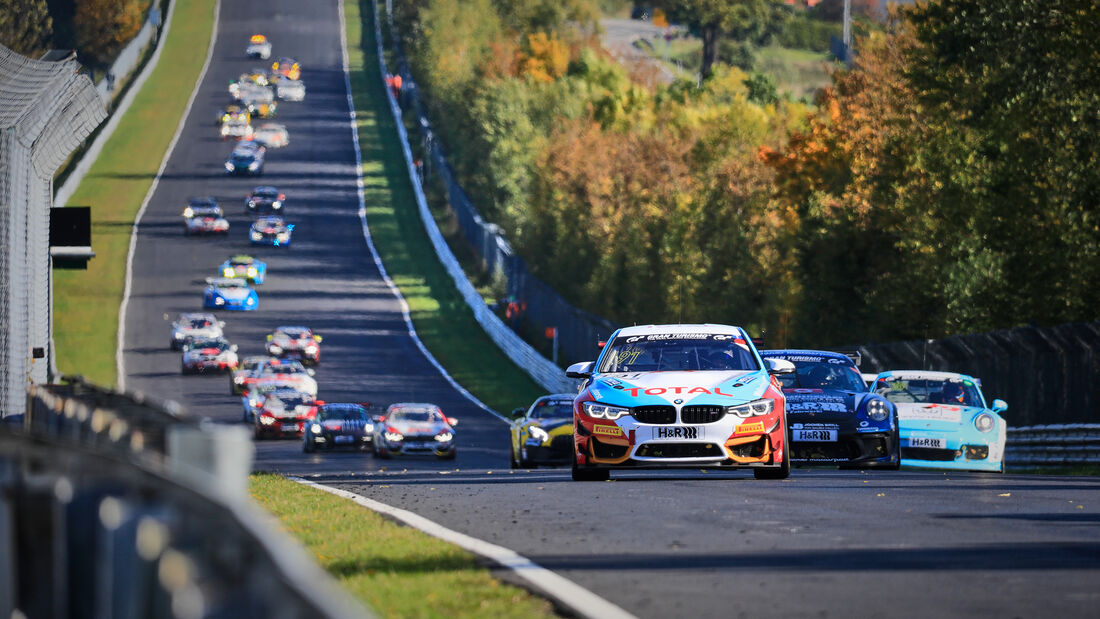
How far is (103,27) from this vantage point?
123m

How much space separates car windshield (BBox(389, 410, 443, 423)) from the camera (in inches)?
1305

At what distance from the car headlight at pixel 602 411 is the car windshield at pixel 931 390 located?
673cm

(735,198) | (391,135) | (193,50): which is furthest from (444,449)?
(193,50)

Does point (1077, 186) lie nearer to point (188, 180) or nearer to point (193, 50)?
point (188, 180)

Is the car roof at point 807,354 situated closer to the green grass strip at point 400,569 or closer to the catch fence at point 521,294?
the green grass strip at point 400,569

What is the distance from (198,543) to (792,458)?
1538 centimetres

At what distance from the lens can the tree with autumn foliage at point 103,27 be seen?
122 meters

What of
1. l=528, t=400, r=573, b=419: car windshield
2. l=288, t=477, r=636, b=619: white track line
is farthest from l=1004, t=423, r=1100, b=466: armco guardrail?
l=288, t=477, r=636, b=619: white track line

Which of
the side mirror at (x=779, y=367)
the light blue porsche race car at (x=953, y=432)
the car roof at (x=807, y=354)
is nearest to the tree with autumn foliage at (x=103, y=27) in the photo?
the car roof at (x=807, y=354)

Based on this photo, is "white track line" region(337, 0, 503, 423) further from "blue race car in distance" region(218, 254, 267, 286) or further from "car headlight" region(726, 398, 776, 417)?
"car headlight" region(726, 398, 776, 417)

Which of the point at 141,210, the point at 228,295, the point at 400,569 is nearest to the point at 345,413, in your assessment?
the point at 400,569

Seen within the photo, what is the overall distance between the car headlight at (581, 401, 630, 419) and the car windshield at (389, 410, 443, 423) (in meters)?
16.7

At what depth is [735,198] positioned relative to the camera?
227 ft

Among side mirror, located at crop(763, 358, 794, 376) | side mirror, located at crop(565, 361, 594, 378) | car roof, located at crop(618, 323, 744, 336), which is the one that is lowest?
side mirror, located at crop(565, 361, 594, 378)
